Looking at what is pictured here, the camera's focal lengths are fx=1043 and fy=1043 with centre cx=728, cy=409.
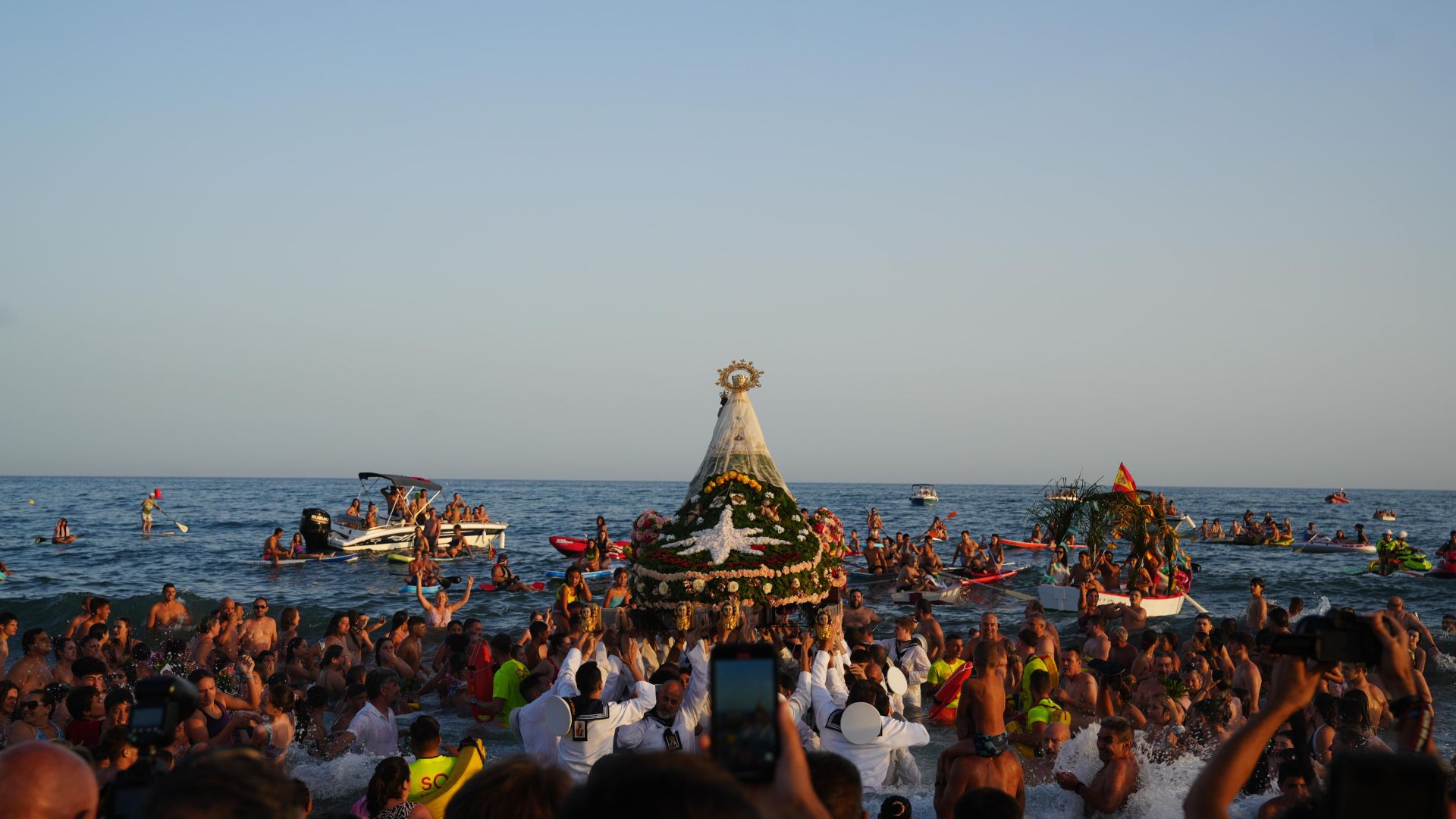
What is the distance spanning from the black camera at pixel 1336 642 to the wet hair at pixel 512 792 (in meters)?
2.03

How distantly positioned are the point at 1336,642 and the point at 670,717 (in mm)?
6524

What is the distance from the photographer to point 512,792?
2811 mm

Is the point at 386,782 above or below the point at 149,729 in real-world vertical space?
below

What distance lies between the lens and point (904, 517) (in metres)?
79.2

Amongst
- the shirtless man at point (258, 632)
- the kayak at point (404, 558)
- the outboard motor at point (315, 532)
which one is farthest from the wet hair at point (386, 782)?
the outboard motor at point (315, 532)

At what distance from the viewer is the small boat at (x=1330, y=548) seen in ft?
134

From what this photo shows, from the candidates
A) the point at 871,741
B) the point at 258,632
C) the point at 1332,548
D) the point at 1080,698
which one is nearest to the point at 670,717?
the point at 871,741

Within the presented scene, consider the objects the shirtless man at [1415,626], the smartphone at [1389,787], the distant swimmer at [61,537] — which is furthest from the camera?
the distant swimmer at [61,537]

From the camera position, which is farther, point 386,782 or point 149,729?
point 386,782

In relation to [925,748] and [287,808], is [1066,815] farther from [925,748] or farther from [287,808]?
[287,808]

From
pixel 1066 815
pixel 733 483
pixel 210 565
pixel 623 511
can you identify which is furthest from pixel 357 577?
pixel 623 511

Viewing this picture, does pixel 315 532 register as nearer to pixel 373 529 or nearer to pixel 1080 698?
pixel 373 529

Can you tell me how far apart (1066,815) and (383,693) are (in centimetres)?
615

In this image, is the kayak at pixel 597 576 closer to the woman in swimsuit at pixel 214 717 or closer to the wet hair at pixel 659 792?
the woman in swimsuit at pixel 214 717
